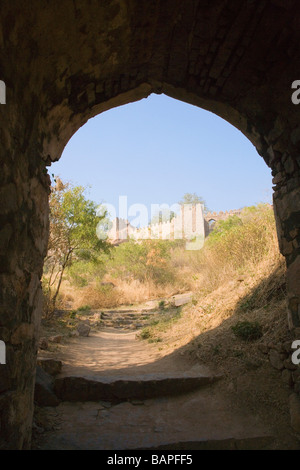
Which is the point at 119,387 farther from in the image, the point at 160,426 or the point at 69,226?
the point at 69,226

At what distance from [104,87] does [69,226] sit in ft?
21.9

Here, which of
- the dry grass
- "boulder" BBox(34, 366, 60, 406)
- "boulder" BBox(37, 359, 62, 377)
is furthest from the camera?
the dry grass

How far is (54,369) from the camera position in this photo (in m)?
3.54

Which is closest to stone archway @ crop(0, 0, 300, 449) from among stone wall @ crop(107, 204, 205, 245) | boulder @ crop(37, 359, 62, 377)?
boulder @ crop(37, 359, 62, 377)

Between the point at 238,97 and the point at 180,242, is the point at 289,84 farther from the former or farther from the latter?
the point at 180,242

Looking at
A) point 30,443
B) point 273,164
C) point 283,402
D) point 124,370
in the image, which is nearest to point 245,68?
point 273,164

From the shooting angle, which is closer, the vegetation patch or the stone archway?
the stone archway

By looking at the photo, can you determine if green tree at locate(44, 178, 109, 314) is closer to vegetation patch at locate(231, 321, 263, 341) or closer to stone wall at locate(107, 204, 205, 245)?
vegetation patch at locate(231, 321, 263, 341)

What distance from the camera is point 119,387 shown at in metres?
3.31

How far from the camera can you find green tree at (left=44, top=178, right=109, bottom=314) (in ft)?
28.9

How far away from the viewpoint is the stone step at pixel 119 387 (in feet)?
10.7

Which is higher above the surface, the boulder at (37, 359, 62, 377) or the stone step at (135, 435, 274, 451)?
the boulder at (37, 359, 62, 377)

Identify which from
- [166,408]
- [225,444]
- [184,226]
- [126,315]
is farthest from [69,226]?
[184,226]

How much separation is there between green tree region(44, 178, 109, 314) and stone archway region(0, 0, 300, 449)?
6.09 meters
